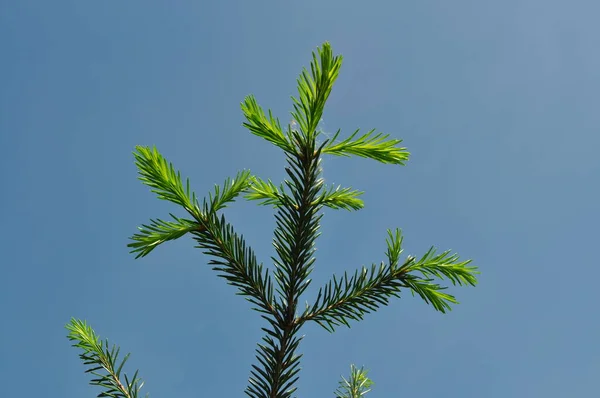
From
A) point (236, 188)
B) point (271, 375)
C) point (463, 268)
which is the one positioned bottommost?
point (271, 375)

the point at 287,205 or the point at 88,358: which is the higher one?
the point at 287,205

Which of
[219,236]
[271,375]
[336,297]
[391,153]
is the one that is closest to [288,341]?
[271,375]

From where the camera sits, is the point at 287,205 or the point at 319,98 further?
the point at 287,205

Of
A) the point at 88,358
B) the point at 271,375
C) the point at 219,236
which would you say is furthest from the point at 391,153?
the point at 88,358

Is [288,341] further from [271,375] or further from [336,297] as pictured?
[336,297]

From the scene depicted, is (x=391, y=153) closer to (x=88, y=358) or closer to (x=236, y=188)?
(x=236, y=188)

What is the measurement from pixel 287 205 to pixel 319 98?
35 cm

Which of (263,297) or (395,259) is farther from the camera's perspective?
(395,259)

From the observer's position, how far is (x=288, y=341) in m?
1.58

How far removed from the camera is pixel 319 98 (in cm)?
151

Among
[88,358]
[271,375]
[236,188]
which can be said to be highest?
[236,188]

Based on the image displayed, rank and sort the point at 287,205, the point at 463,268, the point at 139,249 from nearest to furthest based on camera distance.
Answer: the point at 287,205 → the point at 139,249 → the point at 463,268

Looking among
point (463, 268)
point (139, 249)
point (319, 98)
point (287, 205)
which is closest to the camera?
point (319, 98)

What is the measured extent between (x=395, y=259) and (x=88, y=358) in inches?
46.0
